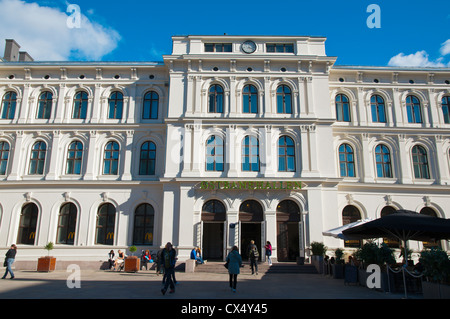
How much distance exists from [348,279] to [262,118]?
41.0ft

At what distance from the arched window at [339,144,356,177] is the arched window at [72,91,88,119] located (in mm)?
19127

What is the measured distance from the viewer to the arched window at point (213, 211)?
2250cm

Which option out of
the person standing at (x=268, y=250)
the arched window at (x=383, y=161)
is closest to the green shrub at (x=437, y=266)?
the person standing at (x=268, y=250)

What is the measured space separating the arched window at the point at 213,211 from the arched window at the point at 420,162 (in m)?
14.2

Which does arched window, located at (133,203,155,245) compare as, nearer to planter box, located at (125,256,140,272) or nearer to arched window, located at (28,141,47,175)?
planter box, located at (125,256,140,272)

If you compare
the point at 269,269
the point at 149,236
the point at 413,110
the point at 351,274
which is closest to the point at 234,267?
the point at 351,274

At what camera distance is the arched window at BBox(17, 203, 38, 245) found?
2347cm

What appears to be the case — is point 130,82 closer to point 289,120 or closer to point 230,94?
point 230,94

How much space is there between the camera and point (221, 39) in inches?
1001

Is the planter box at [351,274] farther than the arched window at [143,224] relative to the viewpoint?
No

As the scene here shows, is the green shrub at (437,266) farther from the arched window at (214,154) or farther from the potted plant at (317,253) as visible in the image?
the arched window at (214,154)
